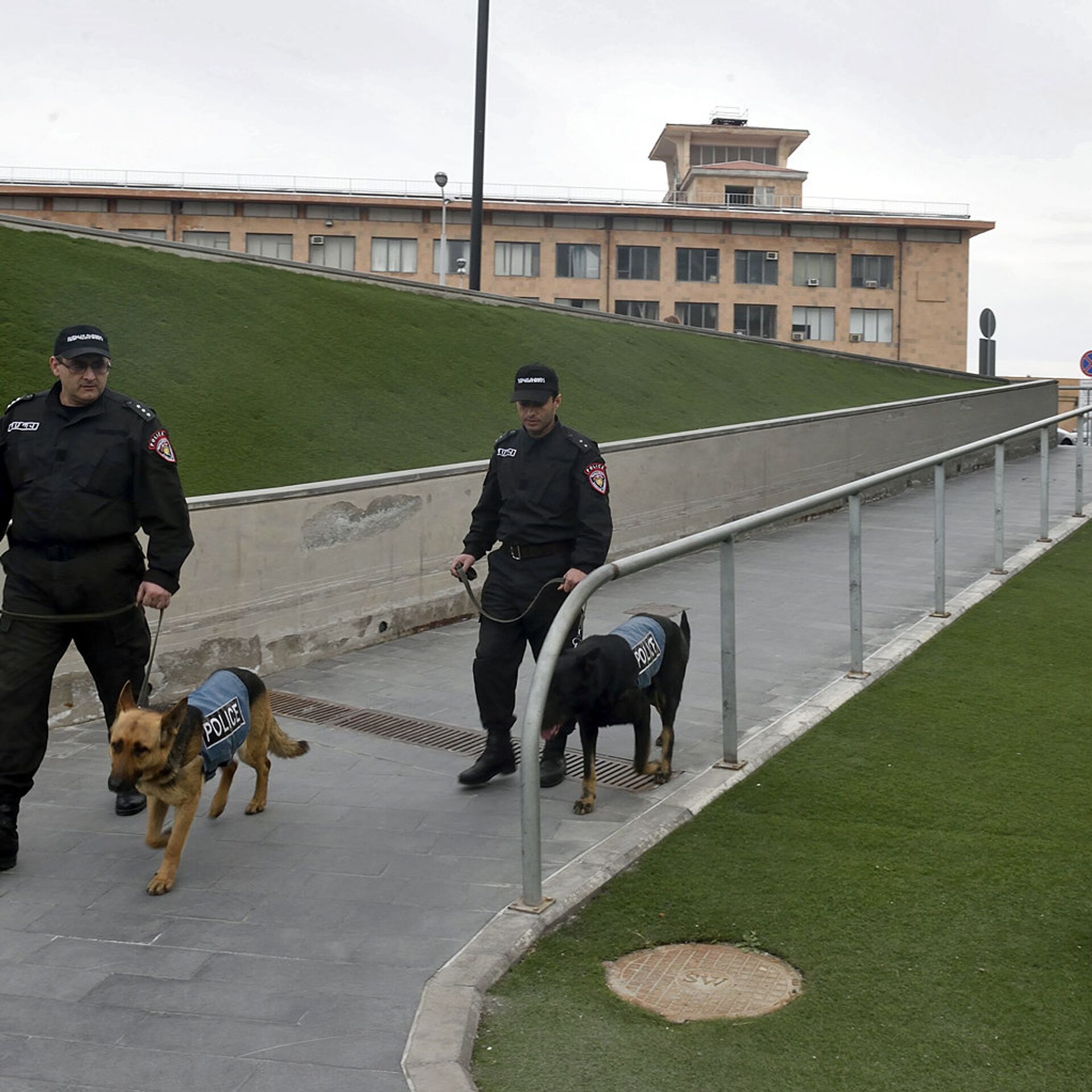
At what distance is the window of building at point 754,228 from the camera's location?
63312 mm

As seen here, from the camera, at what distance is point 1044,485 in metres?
12.1

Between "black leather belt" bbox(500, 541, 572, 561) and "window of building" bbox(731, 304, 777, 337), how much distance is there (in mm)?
59946

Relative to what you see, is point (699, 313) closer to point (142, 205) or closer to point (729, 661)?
point (142, 205)

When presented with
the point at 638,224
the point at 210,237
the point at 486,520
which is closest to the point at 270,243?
the point at 210,237

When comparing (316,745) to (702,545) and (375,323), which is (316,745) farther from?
(375,323)

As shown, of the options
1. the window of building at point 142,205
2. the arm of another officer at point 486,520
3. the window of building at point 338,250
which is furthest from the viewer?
the window of building at point 338,250

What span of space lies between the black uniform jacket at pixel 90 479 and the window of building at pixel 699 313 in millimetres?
60388

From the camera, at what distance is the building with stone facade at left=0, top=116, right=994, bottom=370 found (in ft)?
197

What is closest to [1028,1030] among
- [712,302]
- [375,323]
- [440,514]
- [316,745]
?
[316,745]

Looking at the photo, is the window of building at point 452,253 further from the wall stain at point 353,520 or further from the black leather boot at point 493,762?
the black leather boot at point 493,762

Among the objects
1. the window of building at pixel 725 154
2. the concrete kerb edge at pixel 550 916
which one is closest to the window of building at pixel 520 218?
the window of building at pixel 725 154

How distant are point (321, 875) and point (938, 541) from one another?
19.5 ft

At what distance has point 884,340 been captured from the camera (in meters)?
65.1

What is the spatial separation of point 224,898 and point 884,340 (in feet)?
211
